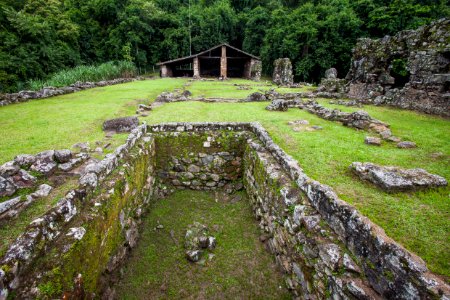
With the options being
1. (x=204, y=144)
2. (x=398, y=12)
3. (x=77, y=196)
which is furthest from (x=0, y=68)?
(x=398, y=12)

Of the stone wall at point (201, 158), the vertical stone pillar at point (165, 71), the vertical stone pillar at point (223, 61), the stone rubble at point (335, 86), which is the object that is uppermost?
the vertical stone pillar at point (223, 61)

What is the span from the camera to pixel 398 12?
1097 inches

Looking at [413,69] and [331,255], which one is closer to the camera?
[331,255]

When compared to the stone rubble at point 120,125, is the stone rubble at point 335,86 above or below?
above

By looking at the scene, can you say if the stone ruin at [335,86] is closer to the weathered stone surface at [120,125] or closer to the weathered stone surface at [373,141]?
the weathered stone surface at [373,141]

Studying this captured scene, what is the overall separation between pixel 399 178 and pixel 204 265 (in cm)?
425

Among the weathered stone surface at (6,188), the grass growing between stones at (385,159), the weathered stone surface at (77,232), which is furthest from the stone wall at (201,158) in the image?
the weathered stone surface at (77,232)

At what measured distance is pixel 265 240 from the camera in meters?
5.60

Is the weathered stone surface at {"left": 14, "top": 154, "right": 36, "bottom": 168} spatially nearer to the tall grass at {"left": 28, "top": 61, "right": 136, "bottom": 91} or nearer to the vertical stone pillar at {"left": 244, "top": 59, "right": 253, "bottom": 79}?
the tall grass at {"left": 28, "top": 61, "right": 136, "bottom": 91}

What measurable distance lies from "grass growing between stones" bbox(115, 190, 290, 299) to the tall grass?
17888 mm

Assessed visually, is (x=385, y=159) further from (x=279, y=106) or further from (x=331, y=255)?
(x=279, y=106)

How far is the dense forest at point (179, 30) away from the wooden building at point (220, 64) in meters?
4.73

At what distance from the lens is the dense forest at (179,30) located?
27812mm

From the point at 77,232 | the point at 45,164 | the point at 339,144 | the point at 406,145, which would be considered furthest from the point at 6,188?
the point at 406,145
